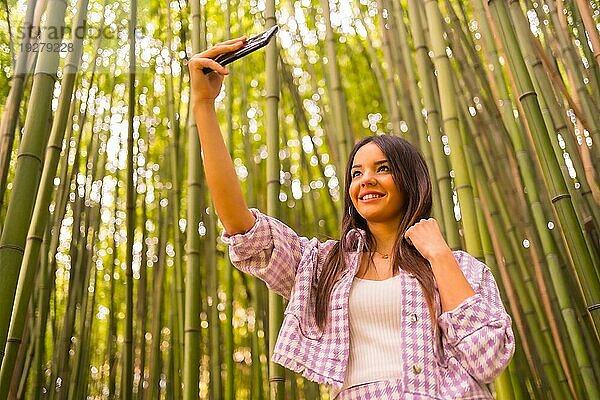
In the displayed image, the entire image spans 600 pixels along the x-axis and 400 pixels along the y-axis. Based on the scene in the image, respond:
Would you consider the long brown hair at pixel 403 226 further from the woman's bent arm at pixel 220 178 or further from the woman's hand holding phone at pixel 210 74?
the woman's hand holding phone at pixel 210 74

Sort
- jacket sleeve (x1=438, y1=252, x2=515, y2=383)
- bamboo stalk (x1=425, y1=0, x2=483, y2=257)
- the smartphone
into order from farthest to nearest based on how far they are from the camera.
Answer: bamboo stalk (x1=425, y1=0, x2=483, y2=257), the smartphone, jacket sleeve (x1=438, y1=252, x2=515, y2=383)

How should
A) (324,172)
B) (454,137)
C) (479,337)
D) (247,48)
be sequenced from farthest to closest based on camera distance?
(324,172) → (454,137) → (247,48) → (479,337)

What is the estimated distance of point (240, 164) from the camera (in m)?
4.39

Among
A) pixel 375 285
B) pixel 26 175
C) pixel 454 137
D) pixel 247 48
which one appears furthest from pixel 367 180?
pixel 26 175

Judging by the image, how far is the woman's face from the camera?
103cm

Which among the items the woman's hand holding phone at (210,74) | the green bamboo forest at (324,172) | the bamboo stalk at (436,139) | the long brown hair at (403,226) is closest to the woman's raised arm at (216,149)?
the woman's hand holding phone at (210,74)

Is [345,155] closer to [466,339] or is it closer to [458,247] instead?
[458,247]

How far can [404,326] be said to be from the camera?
3.05 feet

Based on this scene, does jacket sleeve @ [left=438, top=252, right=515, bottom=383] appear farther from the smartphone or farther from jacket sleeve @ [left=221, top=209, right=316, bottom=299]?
the smartphone

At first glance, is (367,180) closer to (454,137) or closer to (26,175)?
(454,137)

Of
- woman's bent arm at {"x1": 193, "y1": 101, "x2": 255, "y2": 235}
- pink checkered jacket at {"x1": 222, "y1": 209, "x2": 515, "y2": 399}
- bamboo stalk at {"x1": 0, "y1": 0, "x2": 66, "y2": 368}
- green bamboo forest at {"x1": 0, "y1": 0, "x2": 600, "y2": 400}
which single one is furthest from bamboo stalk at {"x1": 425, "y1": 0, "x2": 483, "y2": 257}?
bamboo stalk at {"x1": 0, "y1": 0, "x2": 66, "y2": 368}

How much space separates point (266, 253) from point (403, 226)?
0.70ft

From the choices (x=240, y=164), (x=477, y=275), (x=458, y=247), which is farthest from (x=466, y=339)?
(x=240, y=164)

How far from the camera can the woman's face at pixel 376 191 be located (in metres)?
1.03
